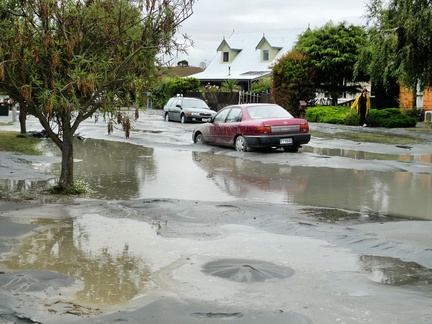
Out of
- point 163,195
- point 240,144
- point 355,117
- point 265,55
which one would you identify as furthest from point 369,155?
point 265,55

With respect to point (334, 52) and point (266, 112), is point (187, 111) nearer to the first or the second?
point (334, 52)

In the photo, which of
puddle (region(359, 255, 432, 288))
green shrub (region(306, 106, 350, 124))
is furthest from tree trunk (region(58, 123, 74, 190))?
green shrub (region(306, 106, 350, 124))

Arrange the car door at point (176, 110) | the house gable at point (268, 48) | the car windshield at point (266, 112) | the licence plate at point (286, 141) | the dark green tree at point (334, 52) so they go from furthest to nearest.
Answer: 1. the house gable at point (268, 48)
2. the car door at point (176, 110)
3. the dark green tree at point (334, 52)
4. the car windshield at point (266, 112)
5. the licence plate at point (286, 141)

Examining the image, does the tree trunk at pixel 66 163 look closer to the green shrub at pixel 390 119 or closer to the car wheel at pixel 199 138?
the car wheel at pixel 199 138

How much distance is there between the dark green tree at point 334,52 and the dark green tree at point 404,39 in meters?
7.10

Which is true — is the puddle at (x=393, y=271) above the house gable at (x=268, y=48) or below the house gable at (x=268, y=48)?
below

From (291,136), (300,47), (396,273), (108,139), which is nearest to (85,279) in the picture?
(396,273)

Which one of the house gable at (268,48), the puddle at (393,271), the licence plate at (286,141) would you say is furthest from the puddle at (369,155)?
the house gable at (268,48)

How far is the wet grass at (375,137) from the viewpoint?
80.0 ft

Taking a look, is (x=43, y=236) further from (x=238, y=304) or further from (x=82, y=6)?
(x=82, y=6)

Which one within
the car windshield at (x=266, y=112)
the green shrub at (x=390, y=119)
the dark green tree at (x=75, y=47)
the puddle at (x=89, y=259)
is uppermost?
the dark green tree at (x=75, y=47)

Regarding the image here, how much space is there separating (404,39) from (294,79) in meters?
11.2

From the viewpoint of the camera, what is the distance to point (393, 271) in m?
7.11

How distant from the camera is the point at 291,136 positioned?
19.7 metres
